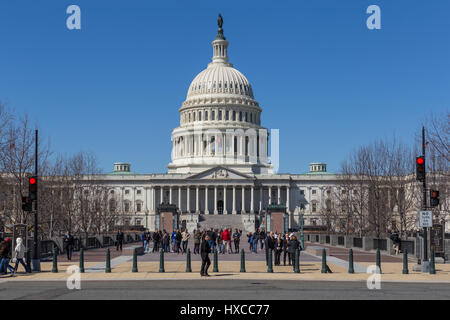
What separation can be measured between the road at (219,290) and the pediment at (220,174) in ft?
428

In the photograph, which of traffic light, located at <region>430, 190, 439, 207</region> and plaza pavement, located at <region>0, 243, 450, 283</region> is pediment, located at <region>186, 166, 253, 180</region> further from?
traffic light, located at <region>430, 190, 439, 207</region>

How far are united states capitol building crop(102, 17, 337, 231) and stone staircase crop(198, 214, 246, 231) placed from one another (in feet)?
23.5

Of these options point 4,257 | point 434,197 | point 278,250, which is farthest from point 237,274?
point 4,257

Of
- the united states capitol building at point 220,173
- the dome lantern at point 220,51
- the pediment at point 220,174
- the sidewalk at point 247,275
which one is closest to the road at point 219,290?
the sidewalk at point 247,275

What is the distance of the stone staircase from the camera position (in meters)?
136

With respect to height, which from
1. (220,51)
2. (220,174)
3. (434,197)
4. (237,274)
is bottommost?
(237,274)

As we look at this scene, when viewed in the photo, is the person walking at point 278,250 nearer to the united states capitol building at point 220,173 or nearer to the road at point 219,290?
the road at point 219,290

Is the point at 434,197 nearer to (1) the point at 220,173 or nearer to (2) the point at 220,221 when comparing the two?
(2) the point at 220,221

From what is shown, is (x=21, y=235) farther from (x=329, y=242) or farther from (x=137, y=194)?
(x=137, y=194)

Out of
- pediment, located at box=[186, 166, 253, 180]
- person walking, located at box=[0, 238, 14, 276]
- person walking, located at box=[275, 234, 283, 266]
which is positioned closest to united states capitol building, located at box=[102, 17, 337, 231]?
pediment, located at box=[186, 166, 253, 180]

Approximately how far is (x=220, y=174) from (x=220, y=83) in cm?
2888

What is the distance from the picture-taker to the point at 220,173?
160m
